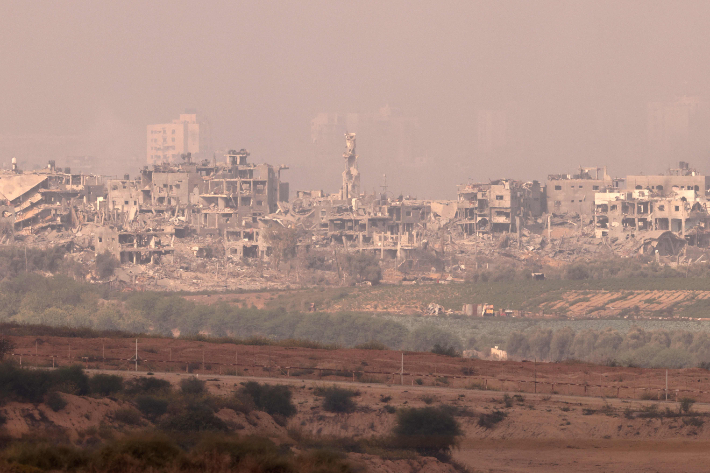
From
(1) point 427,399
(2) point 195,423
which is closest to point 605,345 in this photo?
(1) point 427,399

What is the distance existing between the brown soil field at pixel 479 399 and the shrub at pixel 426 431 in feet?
1.30

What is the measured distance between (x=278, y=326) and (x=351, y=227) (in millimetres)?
48912

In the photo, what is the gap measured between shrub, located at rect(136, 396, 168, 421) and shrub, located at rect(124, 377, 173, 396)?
4.79 feet

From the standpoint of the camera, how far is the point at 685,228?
11744 centimetres

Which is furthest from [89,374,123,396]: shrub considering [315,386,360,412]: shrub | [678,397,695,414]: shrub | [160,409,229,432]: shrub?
[678,397,695,414]: shrub

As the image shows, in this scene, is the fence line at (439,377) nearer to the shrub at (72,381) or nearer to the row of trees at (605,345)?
the shrub at (72,381)

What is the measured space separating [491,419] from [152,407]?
8394 millimetres

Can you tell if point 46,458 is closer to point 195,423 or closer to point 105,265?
point 195,423

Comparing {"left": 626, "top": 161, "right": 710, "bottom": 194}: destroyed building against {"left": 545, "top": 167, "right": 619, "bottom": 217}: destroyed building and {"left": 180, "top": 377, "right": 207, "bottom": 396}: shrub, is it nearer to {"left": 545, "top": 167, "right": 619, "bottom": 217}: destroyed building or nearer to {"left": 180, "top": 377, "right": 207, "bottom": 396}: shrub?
{"left": 545, "top": 167, "right": 619, "bottom": 217}: destroyed building

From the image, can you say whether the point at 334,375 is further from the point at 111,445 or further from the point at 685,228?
the point at 685,228

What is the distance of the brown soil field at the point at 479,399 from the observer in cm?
2739

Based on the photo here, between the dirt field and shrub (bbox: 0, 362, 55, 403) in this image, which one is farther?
the dirt field

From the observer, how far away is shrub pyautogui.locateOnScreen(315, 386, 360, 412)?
30.4 m

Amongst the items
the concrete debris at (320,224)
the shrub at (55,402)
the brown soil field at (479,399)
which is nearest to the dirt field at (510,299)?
the concrete debris at (320,224)
